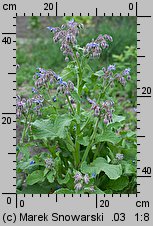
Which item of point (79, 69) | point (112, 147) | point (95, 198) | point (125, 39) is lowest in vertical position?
point (95, 198)

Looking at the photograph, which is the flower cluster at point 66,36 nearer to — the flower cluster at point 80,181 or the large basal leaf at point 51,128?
the large basal leaf at point 51,128

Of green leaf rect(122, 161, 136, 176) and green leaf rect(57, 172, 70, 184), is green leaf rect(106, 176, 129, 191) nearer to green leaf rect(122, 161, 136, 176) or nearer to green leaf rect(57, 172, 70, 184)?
green leaf rect(122, 161, 136, 176)

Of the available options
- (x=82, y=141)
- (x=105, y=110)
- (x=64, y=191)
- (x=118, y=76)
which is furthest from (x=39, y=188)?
(x=118, y=76)

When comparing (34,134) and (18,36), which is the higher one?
(18,36)

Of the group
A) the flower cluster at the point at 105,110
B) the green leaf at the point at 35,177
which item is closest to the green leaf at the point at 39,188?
the green leaf at the point at 35,177

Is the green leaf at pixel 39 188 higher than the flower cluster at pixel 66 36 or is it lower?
lower

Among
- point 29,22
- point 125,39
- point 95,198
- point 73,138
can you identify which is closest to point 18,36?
point 29,22

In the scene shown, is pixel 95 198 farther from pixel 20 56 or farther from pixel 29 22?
pixel 29 22
